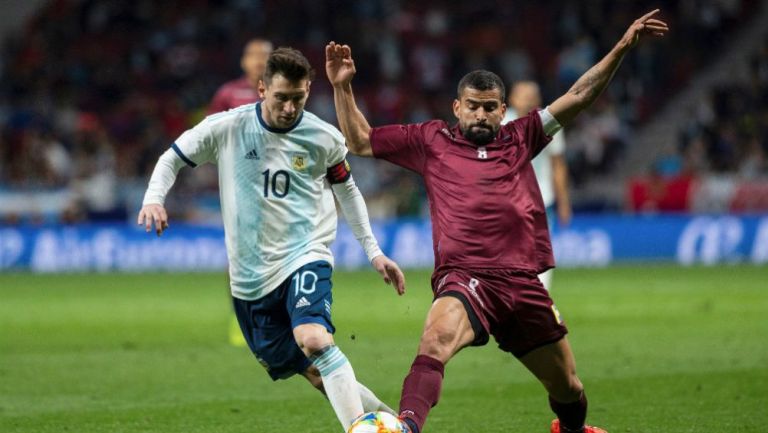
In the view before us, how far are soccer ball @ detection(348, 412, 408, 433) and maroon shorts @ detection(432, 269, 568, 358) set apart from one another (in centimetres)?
77

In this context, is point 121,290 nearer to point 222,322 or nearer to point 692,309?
point 222,322

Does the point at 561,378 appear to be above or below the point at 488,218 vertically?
below

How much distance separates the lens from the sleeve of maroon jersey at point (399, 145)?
6.93 m

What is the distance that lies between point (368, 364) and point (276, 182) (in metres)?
4.12

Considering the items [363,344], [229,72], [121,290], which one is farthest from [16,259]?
[363,344]

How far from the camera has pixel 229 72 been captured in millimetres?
27953

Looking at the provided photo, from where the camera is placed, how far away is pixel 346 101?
6910 mm

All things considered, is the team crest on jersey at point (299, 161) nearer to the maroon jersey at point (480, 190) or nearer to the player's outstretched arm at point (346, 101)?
the player's outstretched arm at point (346, 101)

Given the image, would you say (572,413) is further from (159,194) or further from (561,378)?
(159,194)

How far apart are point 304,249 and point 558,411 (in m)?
1.60

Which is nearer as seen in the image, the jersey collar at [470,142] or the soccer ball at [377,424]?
the soccer ball at [377,424]

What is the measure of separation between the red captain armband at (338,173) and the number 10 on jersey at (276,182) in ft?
0.95

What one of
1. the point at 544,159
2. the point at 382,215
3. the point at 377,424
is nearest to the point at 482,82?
the point at 377,424

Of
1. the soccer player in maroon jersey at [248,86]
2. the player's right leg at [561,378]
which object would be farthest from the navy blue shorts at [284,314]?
the soccer player in maroon jersey at [248,86]
